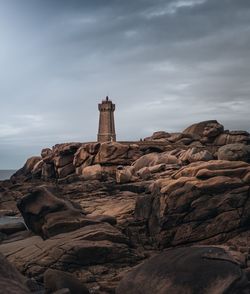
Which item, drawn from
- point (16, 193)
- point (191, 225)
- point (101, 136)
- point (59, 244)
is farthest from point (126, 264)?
point (101, 136)

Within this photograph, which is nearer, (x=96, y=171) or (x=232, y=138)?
(x=232, y=138)

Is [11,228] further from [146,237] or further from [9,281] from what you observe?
[9,281]

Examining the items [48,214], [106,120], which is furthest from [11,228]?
[106,120]

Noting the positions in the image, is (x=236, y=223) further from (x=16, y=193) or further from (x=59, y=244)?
(x=16, y=193)

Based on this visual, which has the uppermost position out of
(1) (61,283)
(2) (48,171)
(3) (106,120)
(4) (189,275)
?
(3) (106,120)

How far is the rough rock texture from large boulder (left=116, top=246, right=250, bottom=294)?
32.4ft

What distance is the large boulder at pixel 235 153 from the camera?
31.8 m

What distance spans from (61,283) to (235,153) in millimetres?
22812

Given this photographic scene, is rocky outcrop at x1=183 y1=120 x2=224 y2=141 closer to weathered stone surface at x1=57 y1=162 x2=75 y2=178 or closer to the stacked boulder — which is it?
the stacked boulder

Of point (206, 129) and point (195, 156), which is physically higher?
point (206, 129)

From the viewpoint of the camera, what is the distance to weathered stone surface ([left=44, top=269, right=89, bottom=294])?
12523 millimetres

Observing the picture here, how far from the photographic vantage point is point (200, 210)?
21.7m

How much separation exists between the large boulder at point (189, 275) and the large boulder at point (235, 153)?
21.3 metres

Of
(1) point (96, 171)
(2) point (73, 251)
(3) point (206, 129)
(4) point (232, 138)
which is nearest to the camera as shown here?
(2) point (73, 251)
